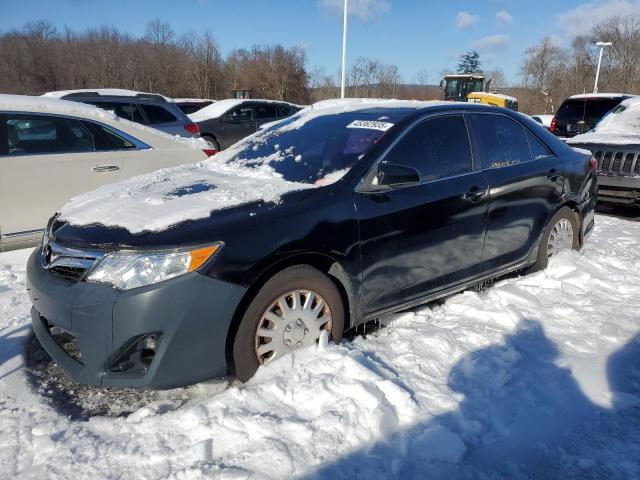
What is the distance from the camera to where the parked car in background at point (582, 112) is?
12403 mm

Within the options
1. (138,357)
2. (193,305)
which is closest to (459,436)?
(193,305)

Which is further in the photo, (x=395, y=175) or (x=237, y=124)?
(x=237, y=124)

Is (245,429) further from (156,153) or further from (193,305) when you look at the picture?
(156,153)

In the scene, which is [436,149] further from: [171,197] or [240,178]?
[171,197]

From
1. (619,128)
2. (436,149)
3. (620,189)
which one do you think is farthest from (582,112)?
(436,149)

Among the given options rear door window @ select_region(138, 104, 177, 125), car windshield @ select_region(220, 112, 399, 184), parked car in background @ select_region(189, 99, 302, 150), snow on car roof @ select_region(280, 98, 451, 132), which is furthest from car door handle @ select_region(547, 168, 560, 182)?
parked car in background @ select_region(189, 99, 302, 150)

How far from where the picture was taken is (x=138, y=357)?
2322mm

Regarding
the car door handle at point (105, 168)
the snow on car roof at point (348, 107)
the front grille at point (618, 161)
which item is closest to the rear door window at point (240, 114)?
the car door handle at point (105, 168)

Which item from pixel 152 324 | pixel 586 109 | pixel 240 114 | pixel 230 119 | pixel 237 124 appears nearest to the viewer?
pixel 152 324

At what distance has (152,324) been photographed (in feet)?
7.35

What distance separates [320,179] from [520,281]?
2205mm

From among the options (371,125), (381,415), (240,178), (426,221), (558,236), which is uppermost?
(371,125)

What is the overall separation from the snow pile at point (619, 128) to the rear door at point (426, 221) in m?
4.72

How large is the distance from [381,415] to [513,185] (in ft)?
→ 7.65
